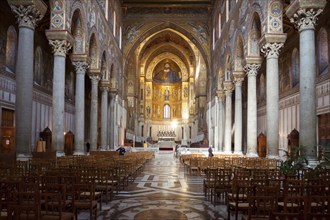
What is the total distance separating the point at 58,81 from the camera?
20000 mm

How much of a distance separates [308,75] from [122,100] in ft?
116

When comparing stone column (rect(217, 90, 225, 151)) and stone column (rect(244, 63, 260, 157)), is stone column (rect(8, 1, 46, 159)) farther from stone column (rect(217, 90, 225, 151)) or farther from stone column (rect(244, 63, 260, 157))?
stone column (rect(217, 90, 225, 151))

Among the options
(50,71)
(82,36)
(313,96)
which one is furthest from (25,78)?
(50,71)

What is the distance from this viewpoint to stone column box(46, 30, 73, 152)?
19.8m

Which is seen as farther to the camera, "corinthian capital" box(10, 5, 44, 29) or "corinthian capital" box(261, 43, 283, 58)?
"corinthian capital" box(261, 43, 283, 58)

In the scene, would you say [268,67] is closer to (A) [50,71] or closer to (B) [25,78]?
(B) [25,78]

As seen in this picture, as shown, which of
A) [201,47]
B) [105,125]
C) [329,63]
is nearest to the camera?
[329,63]

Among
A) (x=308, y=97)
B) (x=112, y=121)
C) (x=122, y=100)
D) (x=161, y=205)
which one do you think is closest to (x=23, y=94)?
(x=161, y=205)

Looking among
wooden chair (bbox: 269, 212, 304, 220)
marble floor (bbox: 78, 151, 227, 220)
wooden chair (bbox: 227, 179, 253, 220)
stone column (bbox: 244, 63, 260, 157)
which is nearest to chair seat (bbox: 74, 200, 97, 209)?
marble floor (bbox: 78, 151, 227, 220)

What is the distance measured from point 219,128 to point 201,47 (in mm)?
14500

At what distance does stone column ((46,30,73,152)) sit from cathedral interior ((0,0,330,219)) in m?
A: 0.06

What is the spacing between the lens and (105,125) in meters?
34.8

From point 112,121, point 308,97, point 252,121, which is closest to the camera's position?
point 308,97

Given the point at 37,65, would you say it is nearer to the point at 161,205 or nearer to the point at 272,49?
the point at 272,49
